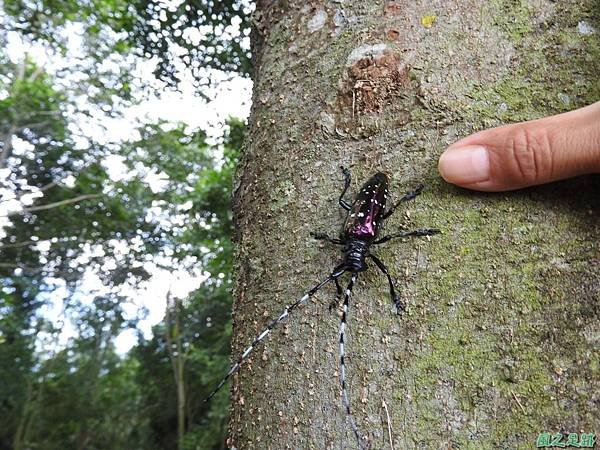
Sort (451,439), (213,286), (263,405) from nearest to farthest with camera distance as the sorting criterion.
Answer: (451,439), (263,405), (213,286)

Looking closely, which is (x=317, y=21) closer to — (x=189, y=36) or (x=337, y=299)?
(x=337, y=299)

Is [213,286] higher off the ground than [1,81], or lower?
lower

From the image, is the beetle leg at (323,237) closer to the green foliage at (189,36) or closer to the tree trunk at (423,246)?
the tree trunk at (423,246)

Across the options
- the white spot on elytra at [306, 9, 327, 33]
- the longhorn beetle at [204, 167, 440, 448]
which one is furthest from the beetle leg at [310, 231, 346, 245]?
the white spot on elytra at [306, 9, 327, 33]

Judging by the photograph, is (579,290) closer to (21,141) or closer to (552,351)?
(552,351)

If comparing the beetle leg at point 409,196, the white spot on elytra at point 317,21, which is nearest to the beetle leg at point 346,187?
the beetle leg at point 409,196

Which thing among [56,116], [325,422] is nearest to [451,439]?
[325,422]
